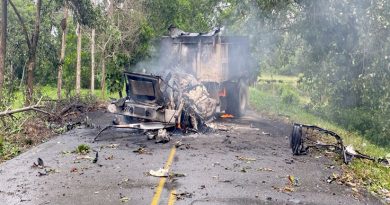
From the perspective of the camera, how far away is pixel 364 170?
9.64 metres

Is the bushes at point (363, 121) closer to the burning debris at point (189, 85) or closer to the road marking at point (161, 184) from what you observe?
the burning debris at point (189, 85)

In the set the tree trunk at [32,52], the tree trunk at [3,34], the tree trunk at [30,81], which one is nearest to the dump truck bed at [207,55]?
the tree trunk at [32,52]

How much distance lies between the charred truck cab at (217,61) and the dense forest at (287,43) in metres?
2.11

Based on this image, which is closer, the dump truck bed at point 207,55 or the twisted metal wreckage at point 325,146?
the twisted metal wreckage at point 325,146

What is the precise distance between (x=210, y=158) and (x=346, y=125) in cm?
1371

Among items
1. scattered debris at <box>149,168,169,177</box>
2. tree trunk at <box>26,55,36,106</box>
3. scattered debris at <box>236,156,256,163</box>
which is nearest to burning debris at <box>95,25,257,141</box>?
scattered debris at <box>236,156,256,163</box>

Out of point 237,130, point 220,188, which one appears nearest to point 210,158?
point 220,188

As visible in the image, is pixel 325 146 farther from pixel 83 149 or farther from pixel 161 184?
pixel 83 149

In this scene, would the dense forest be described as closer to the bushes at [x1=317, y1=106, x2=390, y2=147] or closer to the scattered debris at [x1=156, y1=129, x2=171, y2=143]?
the bushes at [x1=317, y1=106, x2=390, y2=147]

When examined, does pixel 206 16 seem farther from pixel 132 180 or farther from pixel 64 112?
pixel 132 180

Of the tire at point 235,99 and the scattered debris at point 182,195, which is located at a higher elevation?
the tire at point 235,99

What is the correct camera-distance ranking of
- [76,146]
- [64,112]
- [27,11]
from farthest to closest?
[27,11] → [64,112] → [76,146]

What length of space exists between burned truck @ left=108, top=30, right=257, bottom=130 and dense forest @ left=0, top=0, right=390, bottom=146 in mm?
2432

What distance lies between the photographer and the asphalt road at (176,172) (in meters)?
7.36
